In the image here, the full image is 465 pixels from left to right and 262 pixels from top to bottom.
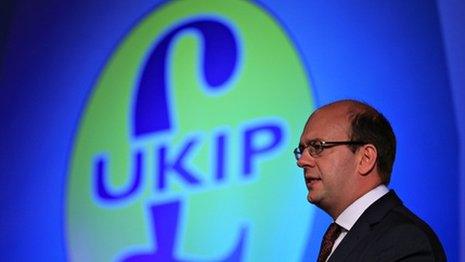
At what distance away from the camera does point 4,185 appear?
13.1 ft

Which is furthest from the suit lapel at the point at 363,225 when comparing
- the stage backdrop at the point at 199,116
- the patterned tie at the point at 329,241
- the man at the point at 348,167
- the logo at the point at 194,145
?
the logo at the point at 194,145

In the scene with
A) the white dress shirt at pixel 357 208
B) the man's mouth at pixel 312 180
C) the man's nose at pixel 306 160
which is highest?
the man's nose at pixel 306 160

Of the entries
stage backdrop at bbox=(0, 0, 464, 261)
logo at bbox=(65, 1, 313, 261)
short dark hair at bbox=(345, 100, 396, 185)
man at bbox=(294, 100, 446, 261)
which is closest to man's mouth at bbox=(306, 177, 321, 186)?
man at bbox=(294, 100, 446, 261)

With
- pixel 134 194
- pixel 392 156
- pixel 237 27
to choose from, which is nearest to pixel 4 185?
pixel 134 194

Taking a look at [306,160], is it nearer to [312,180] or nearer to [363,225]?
[312,180]

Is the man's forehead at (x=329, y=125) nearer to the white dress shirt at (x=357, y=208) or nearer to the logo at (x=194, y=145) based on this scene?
the white dress shirt at (x=357, y=208)

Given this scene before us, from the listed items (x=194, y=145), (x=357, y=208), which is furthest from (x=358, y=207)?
(x=194, y=145)

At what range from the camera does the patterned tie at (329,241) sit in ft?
6.76

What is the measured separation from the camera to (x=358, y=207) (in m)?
2.03

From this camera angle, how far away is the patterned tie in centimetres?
206

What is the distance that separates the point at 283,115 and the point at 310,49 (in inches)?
9.4

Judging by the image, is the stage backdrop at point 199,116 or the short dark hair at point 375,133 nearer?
the short dark hair at point 375,133

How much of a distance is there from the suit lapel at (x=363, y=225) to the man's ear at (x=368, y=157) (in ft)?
0.27

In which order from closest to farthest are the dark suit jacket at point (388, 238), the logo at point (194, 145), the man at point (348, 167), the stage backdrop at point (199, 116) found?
1. the dark suit jacket at point (388, 238)
2. the man at point (348, 167)
3. the stage backdrop at point (199, 116)
4. the logo at point (194, 145)
